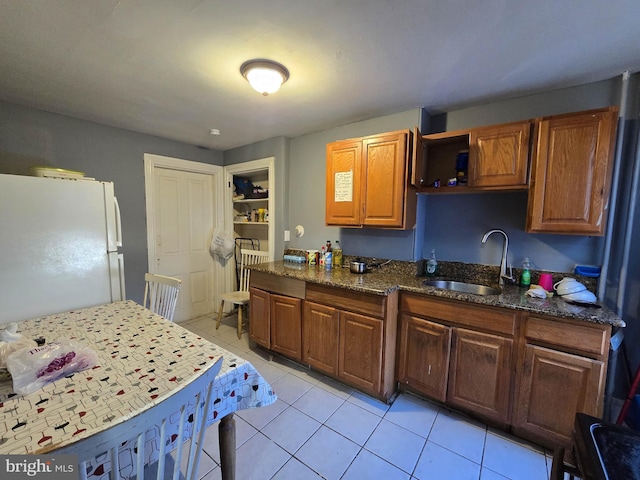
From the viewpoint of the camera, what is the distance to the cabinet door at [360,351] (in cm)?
189

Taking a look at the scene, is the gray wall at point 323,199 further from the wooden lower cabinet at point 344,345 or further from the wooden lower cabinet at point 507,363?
the wooden lower cabinet at point 344,345

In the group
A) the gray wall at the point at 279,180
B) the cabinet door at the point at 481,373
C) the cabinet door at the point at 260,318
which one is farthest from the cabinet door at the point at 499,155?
the cabinet door at the point at 260,318

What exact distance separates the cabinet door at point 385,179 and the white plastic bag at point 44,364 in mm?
1945

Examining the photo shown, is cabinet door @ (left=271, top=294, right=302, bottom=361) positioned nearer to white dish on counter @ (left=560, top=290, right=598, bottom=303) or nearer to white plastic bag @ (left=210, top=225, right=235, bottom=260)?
white plastic bag @ (left=210, top=225, right=235, bottom=260)

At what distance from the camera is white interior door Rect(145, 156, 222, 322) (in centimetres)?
314

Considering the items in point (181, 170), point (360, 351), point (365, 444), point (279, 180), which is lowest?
point (365, 444)

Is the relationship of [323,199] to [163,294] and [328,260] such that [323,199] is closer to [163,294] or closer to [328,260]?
[328,260]

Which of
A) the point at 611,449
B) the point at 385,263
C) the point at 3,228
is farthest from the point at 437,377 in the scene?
the point at 3,228

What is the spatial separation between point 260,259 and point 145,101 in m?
2.02

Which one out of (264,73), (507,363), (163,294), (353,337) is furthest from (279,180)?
(507,363)

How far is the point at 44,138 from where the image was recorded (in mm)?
2322

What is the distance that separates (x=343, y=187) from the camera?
2398mm

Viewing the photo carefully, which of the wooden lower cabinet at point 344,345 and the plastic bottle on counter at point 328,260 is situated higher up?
the plastic bottle on counter at point 328,260

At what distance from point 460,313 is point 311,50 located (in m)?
1.87
